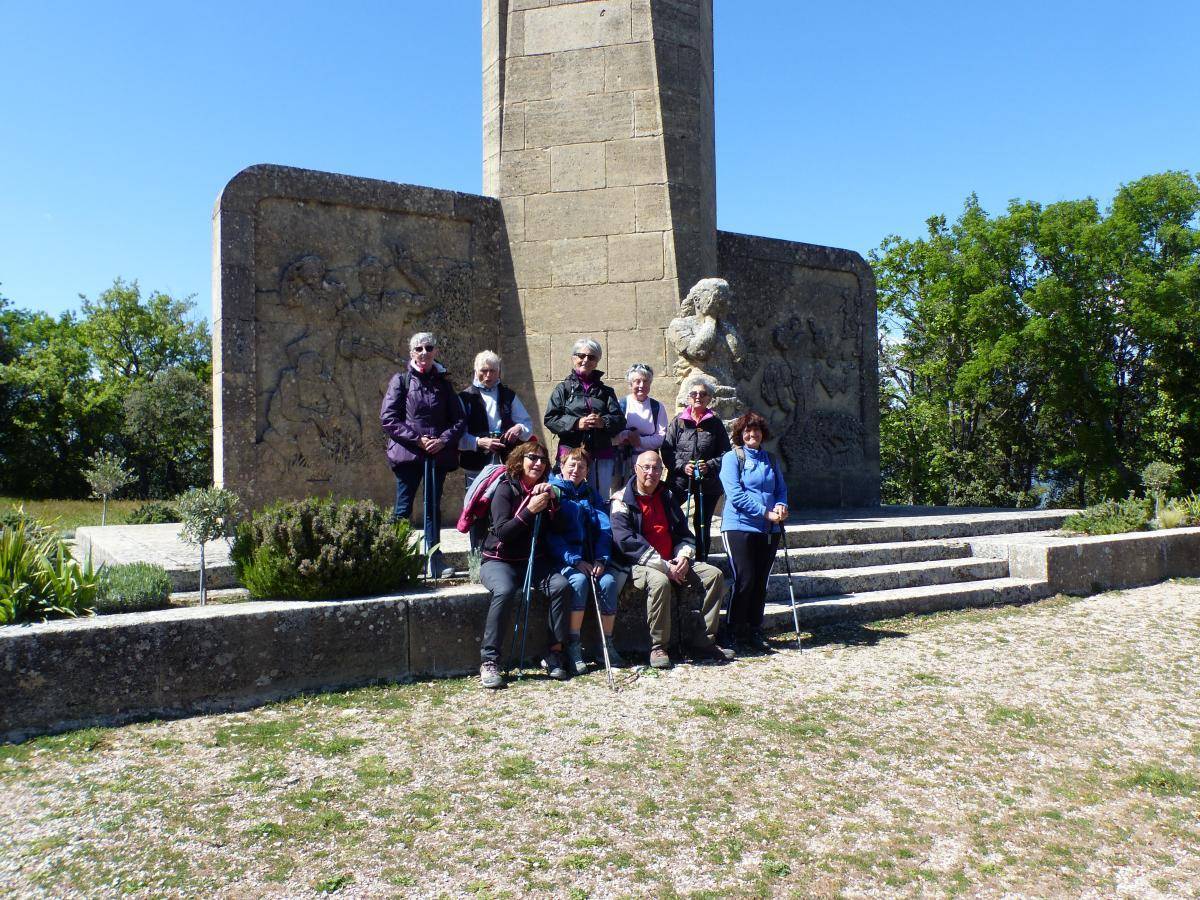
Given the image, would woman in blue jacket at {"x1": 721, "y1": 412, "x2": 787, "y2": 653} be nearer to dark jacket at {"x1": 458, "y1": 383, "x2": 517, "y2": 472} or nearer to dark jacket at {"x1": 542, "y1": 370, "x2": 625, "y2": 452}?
dark jacket at {"x1": 542, "y1": 370, "x2": 625, "y2": 452}

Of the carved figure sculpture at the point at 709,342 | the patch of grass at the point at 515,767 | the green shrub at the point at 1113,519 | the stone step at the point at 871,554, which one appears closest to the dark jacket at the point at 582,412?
the stone step at the point at 871,554

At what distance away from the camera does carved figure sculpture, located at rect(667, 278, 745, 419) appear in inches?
295

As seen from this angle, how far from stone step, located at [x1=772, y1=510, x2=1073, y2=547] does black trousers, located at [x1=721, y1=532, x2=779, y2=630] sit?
1.65m

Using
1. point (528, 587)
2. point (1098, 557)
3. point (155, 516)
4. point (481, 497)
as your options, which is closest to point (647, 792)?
point (528, 587)

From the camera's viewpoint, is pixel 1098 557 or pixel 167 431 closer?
pixel 1098 557

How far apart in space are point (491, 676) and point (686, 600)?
4.74ft

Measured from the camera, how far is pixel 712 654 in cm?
536

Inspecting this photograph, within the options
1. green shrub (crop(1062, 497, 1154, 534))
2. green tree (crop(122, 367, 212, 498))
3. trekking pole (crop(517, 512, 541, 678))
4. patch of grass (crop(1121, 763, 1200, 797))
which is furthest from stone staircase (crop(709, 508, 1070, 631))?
green tree (crop(122, 367, 212, 498))

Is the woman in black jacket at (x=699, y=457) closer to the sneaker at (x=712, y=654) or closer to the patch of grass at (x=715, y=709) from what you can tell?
the sneaker at (x=712, y=654)

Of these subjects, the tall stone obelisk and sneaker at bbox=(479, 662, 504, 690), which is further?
the tall stone obelisk

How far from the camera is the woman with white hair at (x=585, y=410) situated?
234 inches

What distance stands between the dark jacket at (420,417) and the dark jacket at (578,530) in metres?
0.94

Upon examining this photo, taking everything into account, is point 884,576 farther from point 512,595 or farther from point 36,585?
point 36,585

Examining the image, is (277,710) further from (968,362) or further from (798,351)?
(968,362)
